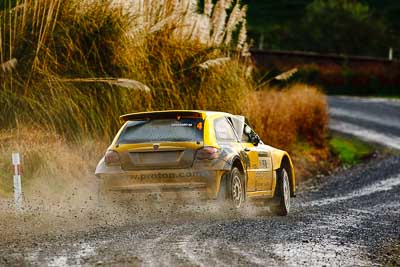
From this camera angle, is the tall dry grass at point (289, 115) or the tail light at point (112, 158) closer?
the tail light at point (112, 158)

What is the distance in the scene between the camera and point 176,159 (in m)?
12.6

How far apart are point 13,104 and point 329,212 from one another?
5106 millimetres

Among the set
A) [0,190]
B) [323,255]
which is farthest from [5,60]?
[323,255]

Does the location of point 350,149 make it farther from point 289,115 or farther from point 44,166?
point 44,166

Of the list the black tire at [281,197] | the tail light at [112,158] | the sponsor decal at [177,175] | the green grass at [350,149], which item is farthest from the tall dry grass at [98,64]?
the green grass at [350,149]

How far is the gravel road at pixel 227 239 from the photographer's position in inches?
362

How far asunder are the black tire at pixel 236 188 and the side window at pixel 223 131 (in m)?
0.49

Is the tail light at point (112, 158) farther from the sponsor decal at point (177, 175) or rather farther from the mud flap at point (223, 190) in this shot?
the mud flap at point (223, 190)

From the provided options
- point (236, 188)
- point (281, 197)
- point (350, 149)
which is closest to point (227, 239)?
point (236, 188)

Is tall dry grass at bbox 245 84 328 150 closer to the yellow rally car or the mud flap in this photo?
the yellow rally car

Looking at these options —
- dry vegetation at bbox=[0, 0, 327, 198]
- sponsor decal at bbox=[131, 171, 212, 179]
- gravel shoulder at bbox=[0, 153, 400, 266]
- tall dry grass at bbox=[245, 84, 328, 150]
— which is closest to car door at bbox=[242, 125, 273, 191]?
gravel shoulder at bbox=[0, 153, 400, 266]

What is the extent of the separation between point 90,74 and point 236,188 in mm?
4804

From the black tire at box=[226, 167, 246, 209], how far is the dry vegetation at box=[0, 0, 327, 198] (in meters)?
3.31

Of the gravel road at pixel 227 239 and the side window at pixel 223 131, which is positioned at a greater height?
the side window at pixel 223 131
